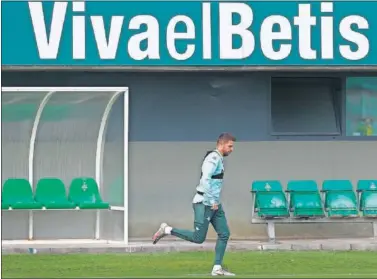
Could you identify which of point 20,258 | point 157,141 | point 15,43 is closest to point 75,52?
point 15,43

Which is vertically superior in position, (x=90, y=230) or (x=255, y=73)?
(x=255, y=73)

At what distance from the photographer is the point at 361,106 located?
19422 millimetres

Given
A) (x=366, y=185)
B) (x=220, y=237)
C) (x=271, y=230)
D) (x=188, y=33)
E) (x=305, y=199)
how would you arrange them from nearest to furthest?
1. (x=220, y=237)
2. (x=188, y=33)
3. (x=271, y=230)
4. (x=305, y=199)
5. (x=366, y=185)

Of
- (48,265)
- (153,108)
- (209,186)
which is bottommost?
(48,265)

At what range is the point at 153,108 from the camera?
18844 millimetres

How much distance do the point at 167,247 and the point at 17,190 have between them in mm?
2955

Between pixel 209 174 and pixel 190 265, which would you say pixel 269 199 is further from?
pixel 209 174

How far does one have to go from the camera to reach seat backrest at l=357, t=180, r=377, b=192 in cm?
1883

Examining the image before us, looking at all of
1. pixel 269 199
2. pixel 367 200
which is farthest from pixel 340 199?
pixel 269 199

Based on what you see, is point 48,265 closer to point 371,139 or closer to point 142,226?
point 142,226

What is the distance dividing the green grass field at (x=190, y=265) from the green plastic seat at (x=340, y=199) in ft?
4.78

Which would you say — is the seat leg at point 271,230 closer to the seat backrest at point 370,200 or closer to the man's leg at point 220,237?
the seat backrest at point 370,200

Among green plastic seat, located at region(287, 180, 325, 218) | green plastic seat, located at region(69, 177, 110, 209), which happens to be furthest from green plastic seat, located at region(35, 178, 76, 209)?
green plastic seat, located at region(287, 180, 325, 218)

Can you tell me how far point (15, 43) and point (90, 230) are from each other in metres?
3.60
